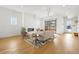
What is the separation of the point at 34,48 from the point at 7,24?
3.39ft

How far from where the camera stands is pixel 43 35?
293cm

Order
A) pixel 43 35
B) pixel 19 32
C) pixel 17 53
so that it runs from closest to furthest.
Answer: pixel 17 53 → pixel 19 32 → pixel 43 35

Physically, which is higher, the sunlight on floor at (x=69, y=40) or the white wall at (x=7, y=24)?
the white wall at (x=7, y=24)

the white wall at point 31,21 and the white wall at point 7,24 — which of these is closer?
the white wall at point 7,24

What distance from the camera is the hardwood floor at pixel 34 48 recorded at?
8.50ft

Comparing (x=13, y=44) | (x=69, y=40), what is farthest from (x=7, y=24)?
(x=69, y=40)

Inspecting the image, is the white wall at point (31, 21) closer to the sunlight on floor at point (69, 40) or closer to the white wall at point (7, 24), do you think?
the white wall at point (7, 24)

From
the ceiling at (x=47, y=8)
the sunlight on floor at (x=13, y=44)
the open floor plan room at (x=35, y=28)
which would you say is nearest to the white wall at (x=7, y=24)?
the open floor plan room at (x=35, y=28)

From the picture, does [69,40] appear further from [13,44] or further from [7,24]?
[7,24]

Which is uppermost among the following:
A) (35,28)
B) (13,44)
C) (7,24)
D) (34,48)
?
(7,24)

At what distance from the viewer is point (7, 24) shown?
272 centimetres
